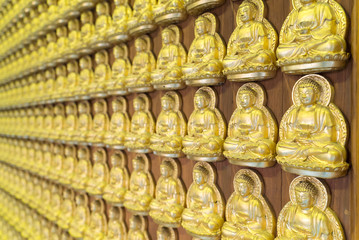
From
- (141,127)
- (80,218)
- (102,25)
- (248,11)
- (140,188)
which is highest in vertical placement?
(102,25)

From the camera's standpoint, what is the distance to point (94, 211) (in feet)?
4.14

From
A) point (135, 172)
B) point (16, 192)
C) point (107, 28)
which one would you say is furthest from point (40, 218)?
point (107, 28)

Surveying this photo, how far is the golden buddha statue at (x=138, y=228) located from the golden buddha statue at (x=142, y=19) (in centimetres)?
57

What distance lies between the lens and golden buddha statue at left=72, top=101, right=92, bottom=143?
1307 millimetres

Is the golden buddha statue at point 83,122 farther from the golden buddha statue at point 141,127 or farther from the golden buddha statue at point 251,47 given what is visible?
the golden buddha statue at point 251,47

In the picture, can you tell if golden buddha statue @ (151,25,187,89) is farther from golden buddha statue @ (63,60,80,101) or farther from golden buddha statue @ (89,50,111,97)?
golden buddha statue @ (63,60,80,101)

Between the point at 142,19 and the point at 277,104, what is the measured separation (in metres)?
0.49

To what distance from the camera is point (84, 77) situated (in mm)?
1312

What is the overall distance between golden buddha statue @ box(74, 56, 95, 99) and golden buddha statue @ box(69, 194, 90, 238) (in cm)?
41

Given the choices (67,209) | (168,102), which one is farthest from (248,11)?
(67,209)

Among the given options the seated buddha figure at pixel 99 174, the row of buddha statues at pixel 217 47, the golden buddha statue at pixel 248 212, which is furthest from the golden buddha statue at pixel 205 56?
the seated buddha figure at pixel 99 174

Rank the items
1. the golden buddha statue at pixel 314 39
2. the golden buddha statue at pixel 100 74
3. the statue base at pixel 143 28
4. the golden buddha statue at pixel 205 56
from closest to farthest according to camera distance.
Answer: the golden buddha statue at pixel 314 39 < the golden buddha statue at pixel 205 56 < the statue base at pixel 143 28 < the golden buddha statue at pixel 100 74

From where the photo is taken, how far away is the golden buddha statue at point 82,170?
4.31 ft

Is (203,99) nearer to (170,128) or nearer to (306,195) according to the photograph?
(170,128)
